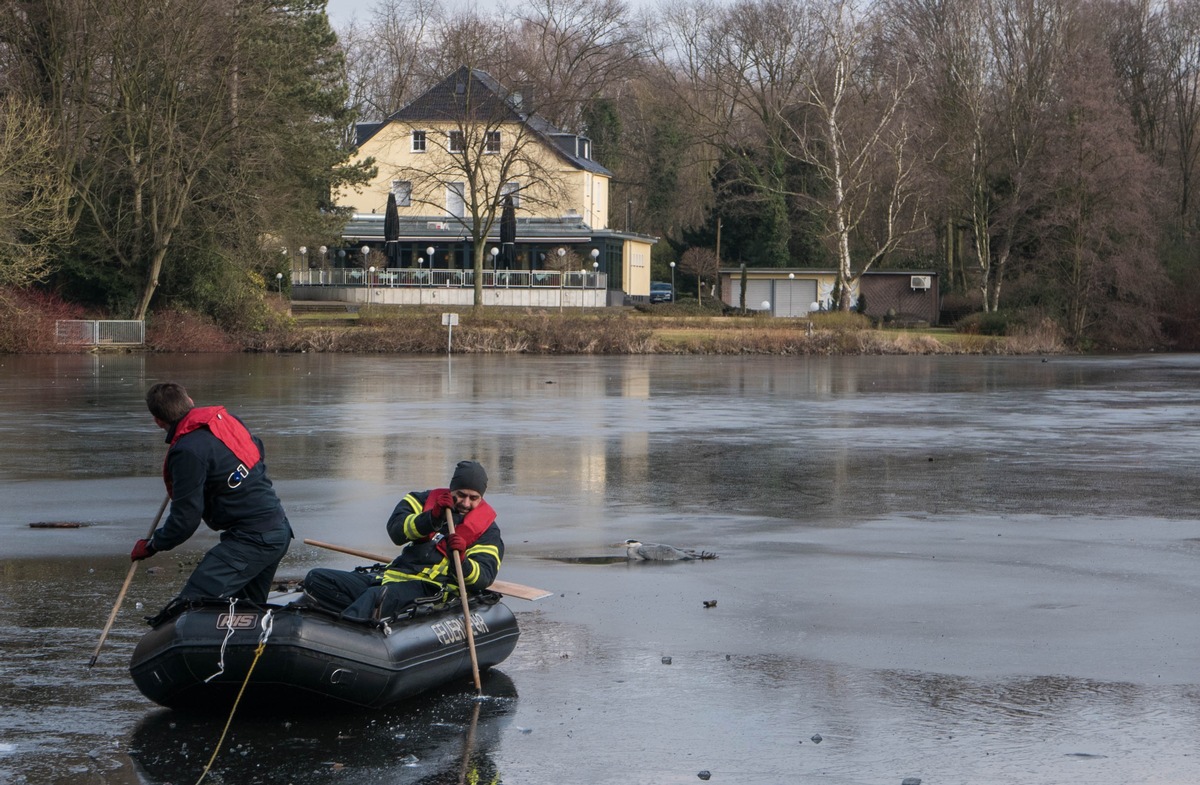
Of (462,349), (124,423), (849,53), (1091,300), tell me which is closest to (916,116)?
(849,53)

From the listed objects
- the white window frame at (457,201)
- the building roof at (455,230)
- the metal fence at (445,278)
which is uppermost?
the white window frame at (457,201)

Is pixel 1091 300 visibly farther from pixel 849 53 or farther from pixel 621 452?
pixel 621 452

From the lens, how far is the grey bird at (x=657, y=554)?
11477mm

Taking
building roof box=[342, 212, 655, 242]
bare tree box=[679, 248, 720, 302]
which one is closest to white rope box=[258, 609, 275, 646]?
building roof box=[342, 212, 655, 242]

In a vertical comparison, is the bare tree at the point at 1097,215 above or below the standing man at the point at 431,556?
above

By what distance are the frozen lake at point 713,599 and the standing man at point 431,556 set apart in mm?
559

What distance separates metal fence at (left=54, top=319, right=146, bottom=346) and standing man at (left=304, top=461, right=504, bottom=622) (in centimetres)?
4081

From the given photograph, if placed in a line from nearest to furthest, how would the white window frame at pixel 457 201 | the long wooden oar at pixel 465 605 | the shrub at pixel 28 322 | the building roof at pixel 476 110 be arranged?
1. the long wooden oar at pixel 465 605
2. the shrub at pixel 28 322
3. the building roof at pixel 476 110
4. the white window frame at pixel 457 201

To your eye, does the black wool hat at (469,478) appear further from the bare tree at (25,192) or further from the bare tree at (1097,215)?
the bare tree at (1097,215)

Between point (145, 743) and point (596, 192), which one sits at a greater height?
point (596, 192)

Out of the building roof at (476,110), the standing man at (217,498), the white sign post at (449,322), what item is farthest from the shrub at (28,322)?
the standing man at (217,498)

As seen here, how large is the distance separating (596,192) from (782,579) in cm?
6978

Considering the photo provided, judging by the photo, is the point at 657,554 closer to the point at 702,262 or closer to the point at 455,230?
the point at 702,262

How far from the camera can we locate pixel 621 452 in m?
19.0
